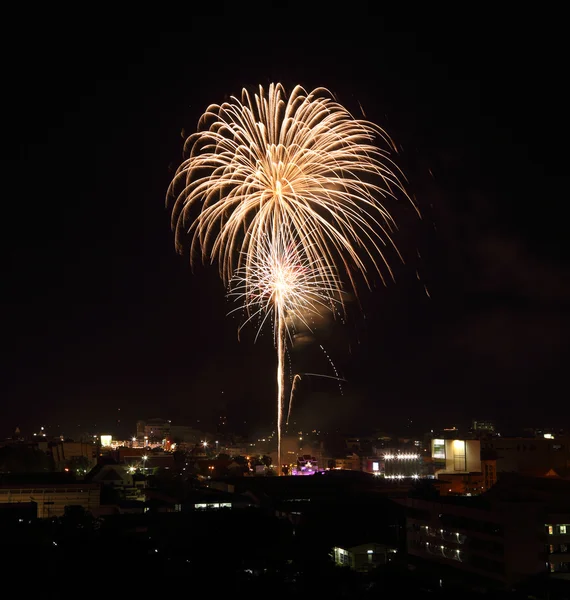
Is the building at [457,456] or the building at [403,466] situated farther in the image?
the building at [403,466]

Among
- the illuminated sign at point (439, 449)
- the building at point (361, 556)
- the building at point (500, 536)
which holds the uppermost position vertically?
the illuminated sign at point (439, 449)

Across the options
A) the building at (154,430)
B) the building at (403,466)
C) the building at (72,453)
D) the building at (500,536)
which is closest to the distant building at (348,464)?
the building at (403,466)

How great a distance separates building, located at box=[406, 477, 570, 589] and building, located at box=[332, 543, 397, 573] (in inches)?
26.7

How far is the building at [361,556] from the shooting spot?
50.5ft

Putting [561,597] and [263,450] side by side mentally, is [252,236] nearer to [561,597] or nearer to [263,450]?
A: [561,597]

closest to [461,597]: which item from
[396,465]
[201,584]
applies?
[201,584]

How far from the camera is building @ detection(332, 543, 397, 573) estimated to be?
15.4 metres

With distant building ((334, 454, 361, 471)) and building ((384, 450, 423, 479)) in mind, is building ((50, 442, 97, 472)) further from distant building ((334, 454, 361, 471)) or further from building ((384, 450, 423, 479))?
building ((384, 450, 423, 479))

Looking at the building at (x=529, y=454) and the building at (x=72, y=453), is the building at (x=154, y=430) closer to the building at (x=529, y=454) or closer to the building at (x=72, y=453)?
the building at (x=72, y=453)

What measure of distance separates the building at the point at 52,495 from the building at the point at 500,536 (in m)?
9.31

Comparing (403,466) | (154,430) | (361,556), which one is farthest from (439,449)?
(154,430)

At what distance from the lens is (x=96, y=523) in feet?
51.3

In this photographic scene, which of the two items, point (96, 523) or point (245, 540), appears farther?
point (96, 523)

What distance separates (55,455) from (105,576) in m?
32.4
